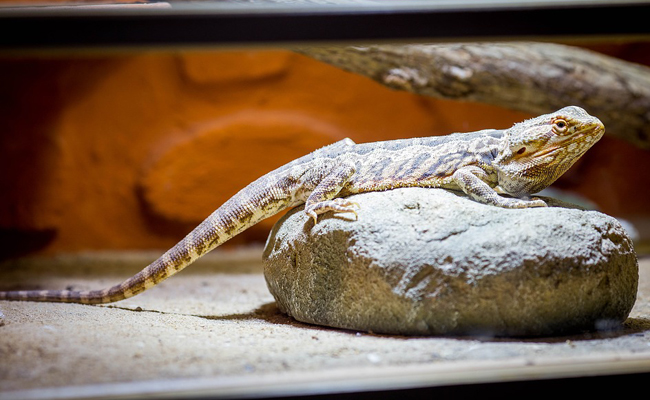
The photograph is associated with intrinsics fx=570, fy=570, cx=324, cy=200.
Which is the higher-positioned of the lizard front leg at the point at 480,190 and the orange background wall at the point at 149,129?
the lizard front leg at the point at 480,190

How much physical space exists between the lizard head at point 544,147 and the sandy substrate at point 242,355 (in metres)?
1.04

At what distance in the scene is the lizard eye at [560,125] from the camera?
11.6 ft

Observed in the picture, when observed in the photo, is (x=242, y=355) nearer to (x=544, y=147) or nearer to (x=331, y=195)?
(x=331, y=195)

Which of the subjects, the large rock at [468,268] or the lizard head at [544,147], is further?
the lizard head at [544,147]

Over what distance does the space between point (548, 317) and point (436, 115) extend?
455cm

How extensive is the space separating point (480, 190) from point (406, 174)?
503 millimetres

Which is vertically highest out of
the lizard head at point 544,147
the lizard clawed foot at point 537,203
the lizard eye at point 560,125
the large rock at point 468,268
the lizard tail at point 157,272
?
the lizard eye at point 560,125

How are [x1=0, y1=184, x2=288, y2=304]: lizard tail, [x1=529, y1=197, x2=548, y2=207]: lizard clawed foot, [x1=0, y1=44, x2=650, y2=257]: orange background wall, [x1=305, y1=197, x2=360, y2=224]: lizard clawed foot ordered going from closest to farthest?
[x1=529, y1=197, x2=548, y2=207]: lizard clawed foot
[x1=305, y1=197, x2=360, y2=224]: lizard clawed foot
[x1=0, y1=184, x2=288, y2=304]: lizard tail
[x1=0, y1=44, x2=650, y2=257]: orange background wall

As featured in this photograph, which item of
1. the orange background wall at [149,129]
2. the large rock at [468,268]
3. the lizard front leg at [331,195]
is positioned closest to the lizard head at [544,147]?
the large rock at [468,268]

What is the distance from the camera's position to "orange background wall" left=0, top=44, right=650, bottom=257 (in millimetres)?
7168

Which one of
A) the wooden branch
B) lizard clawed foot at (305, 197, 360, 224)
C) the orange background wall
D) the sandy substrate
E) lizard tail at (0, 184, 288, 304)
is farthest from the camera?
the orange background wall

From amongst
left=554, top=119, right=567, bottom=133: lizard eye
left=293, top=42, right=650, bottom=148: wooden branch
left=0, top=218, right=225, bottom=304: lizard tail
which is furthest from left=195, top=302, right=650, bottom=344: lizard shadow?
left=293, top=42, right=650, bottom=148: wooden branch

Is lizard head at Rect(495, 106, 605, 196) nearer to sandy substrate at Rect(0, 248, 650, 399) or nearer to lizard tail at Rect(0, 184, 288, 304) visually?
sandy substrate at Rect(0, 248, 650, 399)

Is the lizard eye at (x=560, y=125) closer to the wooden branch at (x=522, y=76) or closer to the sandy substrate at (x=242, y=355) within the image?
the sandy substrate at (x=242, y=355)
